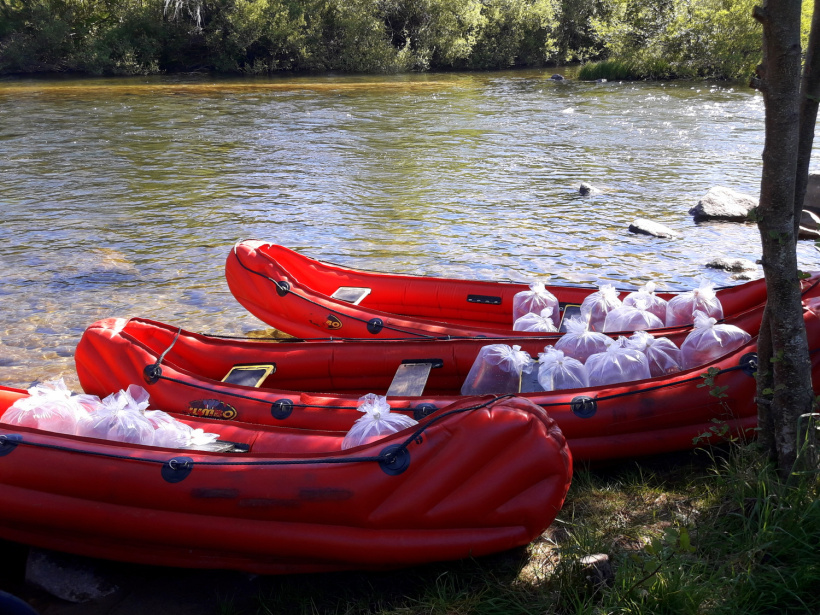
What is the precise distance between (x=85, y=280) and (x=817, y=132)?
12404 millimetres

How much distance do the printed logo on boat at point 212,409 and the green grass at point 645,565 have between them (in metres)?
1.01

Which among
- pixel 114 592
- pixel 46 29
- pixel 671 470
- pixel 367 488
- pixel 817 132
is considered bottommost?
pixel 114 592

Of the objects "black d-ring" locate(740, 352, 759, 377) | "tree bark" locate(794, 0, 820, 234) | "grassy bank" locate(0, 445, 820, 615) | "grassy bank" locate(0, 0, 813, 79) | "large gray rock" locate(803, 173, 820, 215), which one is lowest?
"grassy bank" locate(0, 445, 820, 615)

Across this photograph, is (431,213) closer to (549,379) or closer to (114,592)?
(549,379)

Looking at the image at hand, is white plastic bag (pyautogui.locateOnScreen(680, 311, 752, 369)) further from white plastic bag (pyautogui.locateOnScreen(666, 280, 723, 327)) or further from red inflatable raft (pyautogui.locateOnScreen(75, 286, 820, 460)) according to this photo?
white plastic bag (pyautogui.locateOnScreen(666, 280, 723, 327))

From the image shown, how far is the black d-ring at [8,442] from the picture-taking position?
2.96m

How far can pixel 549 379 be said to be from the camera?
3811 mm

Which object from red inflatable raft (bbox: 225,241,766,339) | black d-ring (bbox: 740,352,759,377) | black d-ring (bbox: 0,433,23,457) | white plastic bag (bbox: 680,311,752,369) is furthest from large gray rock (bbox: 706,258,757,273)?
black d-ring (bbox: 0,433,23,457)

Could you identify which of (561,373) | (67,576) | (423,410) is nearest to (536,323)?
(561,373)

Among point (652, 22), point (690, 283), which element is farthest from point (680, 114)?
point (690, 283)

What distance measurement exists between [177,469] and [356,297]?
2.59 metres

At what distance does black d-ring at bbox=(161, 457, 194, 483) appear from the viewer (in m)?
2.86

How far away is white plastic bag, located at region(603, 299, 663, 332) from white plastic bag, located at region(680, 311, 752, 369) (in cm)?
46

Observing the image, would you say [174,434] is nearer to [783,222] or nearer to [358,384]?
[358,384]
